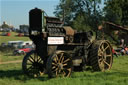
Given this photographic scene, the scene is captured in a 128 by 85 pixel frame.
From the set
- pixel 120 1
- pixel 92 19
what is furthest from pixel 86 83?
pixel 92 19

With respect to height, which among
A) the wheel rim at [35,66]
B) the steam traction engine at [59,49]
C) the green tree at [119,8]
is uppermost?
the green tree at [119,8]

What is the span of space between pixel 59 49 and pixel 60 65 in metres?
1.01

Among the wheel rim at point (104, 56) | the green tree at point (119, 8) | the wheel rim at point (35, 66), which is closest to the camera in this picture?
the wheel rim at point (35, 66)

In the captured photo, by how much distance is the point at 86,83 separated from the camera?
836cm

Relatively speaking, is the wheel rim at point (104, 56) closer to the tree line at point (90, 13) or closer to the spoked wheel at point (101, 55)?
the spoked wheel at point (101, 55)

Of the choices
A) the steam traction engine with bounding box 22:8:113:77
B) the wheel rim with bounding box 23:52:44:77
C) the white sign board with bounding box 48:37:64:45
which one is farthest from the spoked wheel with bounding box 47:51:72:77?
the wheel rim with bounding box 23:52:44:77

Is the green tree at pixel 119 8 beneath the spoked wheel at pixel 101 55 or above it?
above

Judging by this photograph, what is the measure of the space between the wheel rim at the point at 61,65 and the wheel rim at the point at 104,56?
2.05m

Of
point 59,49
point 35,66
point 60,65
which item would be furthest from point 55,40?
point 35,66

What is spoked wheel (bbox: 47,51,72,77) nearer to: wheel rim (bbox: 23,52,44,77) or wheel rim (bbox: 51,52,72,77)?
wheel rim (bbox: 51,52,72,77)

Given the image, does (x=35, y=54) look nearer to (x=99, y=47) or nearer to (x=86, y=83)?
(x=99, y=47)

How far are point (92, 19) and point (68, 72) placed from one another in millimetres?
46910

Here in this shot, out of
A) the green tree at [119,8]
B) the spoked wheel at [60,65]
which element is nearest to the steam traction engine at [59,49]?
the spoked wheel at [60,65]

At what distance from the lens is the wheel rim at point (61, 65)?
1005cm
